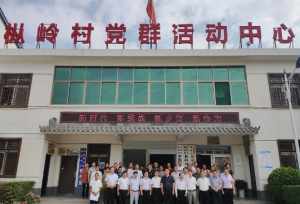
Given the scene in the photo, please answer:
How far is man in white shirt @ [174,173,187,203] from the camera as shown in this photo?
8.79 m

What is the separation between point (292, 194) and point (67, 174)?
30.1 feet

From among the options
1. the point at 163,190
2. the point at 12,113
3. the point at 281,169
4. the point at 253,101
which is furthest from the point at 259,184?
the point at 12,113

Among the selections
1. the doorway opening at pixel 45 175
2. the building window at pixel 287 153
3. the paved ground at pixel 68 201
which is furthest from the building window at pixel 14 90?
the building window at pixel 287 153

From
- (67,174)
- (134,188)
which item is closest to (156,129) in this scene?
(134,188)

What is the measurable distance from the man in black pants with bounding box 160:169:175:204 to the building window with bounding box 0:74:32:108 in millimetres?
7169

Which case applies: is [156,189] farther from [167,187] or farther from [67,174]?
[67,174]

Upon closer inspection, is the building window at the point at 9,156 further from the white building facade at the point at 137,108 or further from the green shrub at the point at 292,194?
the green shrub at the point at 292,194

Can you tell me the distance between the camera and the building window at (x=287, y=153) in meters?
11.4

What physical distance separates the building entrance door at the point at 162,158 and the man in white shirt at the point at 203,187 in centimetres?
376

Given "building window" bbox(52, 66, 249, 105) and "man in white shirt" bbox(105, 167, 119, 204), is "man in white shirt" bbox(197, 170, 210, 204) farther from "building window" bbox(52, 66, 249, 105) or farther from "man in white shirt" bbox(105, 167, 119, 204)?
"building window" bbox(52, 66, 249, 105)

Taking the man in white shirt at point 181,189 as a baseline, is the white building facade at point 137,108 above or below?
above

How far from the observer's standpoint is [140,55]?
12.6m

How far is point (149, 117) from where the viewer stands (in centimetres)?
1202

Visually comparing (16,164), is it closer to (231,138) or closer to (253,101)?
(231,138)
